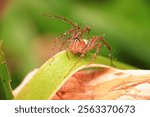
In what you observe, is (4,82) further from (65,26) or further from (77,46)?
(65,26)

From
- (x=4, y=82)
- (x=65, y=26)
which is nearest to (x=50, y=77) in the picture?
(x=4, y=82)

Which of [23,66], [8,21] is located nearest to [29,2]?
[8,21]

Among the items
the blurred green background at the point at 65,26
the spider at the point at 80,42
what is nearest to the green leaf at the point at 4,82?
the spider at the point at 80,42

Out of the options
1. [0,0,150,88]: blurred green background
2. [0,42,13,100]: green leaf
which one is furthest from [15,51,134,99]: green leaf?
[0,0,150,88]: blurred green background

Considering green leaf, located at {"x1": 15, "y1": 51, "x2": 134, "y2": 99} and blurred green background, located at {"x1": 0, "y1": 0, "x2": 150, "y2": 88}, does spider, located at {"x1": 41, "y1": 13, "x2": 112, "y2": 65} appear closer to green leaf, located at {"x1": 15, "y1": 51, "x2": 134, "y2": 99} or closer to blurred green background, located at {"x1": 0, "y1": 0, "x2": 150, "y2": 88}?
green leaf, located at {"x1": 15, "y1": 51, "x2": 134, "y2": 99}

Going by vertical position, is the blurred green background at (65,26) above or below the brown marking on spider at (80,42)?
below

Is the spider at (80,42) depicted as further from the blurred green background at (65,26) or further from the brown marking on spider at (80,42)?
the blurred green background at (65,26)
